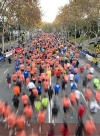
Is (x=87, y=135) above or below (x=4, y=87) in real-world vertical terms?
above

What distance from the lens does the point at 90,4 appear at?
43125mm

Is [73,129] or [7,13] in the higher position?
[7,13]

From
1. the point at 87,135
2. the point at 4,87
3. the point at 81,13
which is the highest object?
the point at 81,13

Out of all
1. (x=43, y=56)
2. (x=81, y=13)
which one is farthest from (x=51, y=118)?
(x=81, y=13)

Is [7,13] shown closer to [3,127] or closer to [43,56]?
[43,56]

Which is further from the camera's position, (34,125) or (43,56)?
(43,56)

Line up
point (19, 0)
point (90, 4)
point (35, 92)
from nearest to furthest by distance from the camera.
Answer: point (35, 92), point (19, 0), point (90, 4)

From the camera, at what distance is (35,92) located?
52.7 feet

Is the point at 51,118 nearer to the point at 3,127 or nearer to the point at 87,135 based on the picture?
the point at 3,127

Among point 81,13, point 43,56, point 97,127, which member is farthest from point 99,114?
point 81,13

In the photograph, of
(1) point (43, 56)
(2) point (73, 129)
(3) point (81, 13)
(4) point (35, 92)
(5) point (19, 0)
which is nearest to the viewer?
(2) point (73, 129)

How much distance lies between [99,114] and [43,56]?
20214 millimetres

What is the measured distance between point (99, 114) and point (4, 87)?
10.0 meters

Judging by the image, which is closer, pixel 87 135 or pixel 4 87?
pixel 87 135
